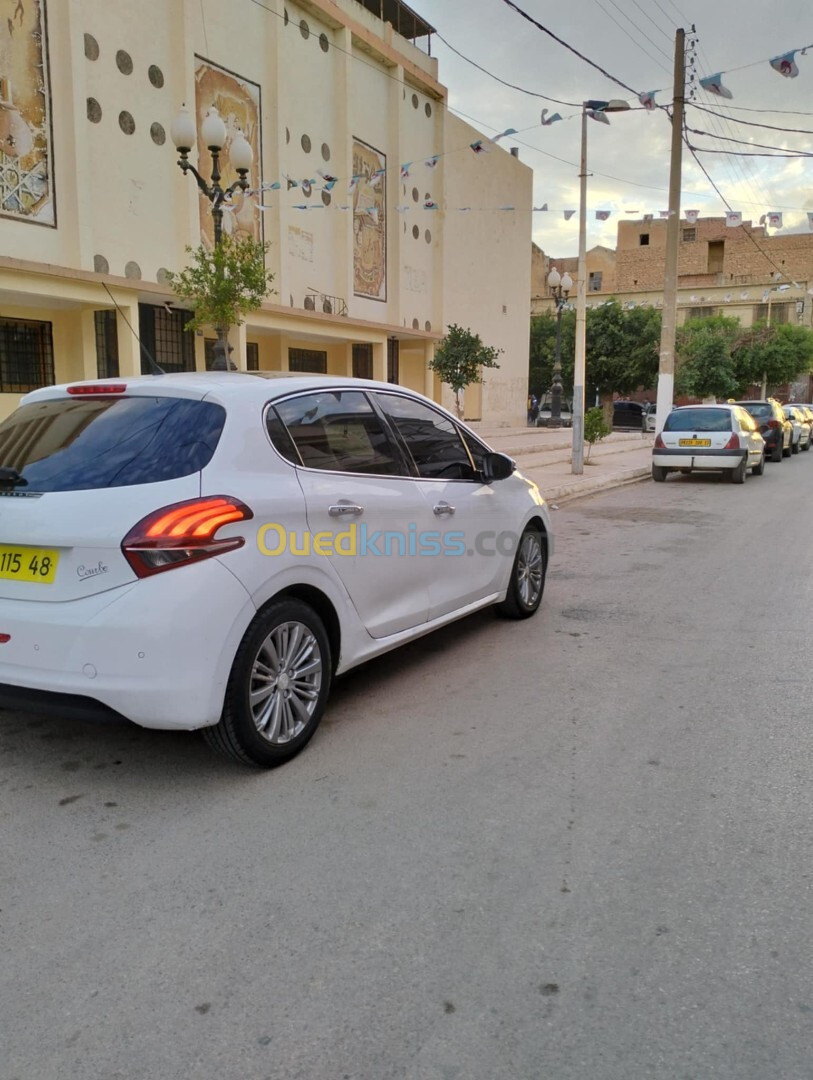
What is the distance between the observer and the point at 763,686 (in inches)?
198

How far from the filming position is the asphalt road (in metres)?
2.21

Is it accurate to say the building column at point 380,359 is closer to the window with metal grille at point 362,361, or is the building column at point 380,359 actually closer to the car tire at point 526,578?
the window with metal grille at point 362,361

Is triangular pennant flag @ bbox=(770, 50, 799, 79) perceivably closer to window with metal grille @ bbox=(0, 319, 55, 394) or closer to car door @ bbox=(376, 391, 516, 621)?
car door @ bbox=(376, 391, 516, 621)

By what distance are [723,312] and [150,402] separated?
5865 centimetres

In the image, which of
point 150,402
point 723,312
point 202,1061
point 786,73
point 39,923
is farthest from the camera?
point 723,312

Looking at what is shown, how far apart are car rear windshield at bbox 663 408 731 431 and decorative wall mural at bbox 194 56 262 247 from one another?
10246mm

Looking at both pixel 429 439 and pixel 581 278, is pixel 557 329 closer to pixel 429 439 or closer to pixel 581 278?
pixel 581 278

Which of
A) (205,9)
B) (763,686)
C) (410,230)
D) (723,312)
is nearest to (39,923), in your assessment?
(763,686)

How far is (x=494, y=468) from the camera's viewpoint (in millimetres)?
5699

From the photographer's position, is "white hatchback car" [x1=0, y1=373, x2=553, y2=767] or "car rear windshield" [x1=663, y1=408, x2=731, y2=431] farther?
"car rear windshield" [x1=663, y1=408, x2=731, y2=431]

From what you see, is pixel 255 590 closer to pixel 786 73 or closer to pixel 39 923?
pixel 39 923

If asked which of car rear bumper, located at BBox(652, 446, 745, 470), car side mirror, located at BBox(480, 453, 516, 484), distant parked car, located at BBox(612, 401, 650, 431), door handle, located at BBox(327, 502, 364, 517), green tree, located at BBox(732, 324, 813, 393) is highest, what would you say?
green tree, located at BBox(732, 324, 813, 393)

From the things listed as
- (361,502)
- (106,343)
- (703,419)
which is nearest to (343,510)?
(361,502)

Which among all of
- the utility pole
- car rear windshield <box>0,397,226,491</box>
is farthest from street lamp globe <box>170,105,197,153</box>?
the utility pole
